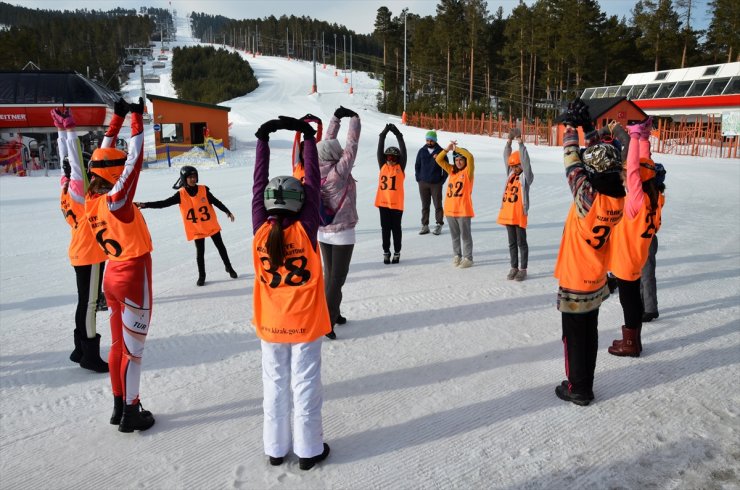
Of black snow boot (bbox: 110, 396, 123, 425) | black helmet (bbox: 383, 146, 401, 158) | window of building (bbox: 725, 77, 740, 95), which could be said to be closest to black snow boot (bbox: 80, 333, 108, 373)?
black snow boot (bbox: 110, 396, 123, 425)

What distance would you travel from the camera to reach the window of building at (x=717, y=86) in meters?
32.9

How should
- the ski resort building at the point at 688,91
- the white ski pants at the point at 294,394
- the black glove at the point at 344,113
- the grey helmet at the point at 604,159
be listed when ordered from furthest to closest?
the ski resort building at the point at 688,91, the black glove at the point at 344,113, the grey helmet at the point at 604,159, the white ski pants at the point at 294,394

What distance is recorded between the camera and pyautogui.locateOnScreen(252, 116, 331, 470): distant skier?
9.66ft

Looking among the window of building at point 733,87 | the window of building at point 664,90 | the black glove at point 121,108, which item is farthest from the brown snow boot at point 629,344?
the window of building at point 664,90

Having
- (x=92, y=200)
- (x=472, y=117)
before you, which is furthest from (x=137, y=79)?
(x=92, y=200)

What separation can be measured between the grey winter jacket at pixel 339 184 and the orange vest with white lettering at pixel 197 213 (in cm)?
263

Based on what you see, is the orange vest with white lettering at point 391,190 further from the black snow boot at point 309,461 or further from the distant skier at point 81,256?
the black snow boot at point 309,461

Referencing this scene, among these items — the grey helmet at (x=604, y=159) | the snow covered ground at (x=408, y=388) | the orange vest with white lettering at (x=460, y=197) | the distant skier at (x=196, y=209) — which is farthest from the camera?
the orange vest with white lettering at (x=460, y=197)

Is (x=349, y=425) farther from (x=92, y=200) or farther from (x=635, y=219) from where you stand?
(x=635, y=219)

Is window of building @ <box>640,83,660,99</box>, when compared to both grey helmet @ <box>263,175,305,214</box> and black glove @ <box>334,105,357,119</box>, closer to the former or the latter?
black glove @ <box>334,105,357,119</box>

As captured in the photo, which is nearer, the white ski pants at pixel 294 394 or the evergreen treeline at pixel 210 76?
the white ski pants at pixel 294 394

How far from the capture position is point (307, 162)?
3162mm

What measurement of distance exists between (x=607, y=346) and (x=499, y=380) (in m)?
1.38

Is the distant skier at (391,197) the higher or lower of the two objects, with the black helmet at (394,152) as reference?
lower
